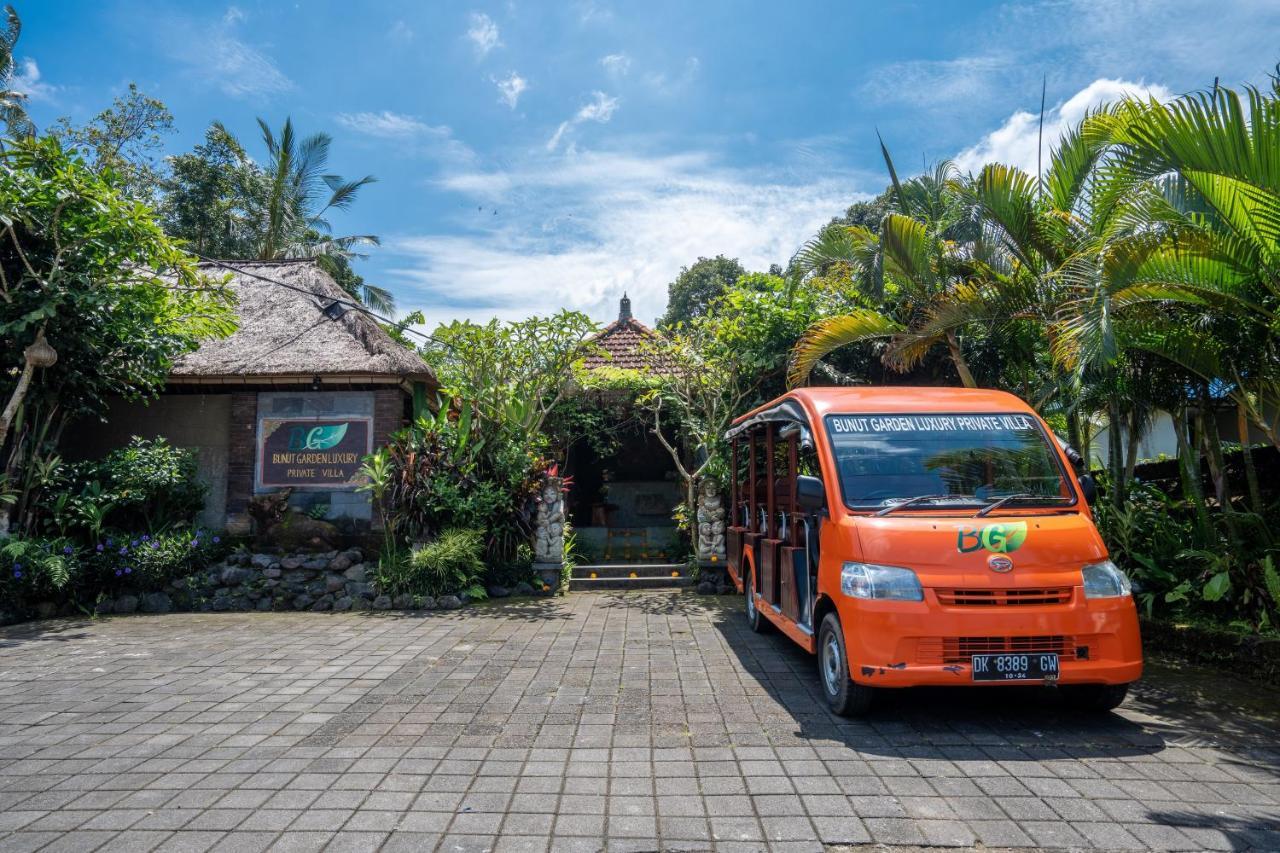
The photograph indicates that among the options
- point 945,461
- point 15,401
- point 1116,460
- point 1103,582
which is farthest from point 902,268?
point 15,401

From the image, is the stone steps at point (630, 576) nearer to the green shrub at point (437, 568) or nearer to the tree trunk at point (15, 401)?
the green shrub at point (437, 568)

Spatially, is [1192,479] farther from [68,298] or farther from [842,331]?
[68,298]

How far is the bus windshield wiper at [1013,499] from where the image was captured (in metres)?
4.89

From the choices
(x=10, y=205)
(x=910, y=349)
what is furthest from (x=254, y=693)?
(x=910, y=349)

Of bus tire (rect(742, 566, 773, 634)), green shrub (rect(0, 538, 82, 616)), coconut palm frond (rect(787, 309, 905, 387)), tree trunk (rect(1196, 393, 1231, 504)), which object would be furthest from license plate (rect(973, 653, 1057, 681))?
green shrub (rect(0, 538, 82, 616))

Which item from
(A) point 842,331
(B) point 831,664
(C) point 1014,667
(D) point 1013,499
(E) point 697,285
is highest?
(E) point 697,285

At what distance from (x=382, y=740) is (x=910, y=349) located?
6969 millimetres

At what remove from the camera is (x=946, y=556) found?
181 inches

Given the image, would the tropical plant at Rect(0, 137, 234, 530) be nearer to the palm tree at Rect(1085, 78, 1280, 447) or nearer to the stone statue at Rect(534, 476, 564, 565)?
the stone statue at Rect(534, 476, 564, 565)

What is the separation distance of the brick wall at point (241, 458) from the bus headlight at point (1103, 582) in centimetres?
1054

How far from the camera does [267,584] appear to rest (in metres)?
9.97

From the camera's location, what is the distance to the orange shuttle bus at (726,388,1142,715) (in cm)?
444

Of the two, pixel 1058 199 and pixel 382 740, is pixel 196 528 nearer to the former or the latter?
pixel 382 740

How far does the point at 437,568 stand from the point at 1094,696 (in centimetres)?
733
